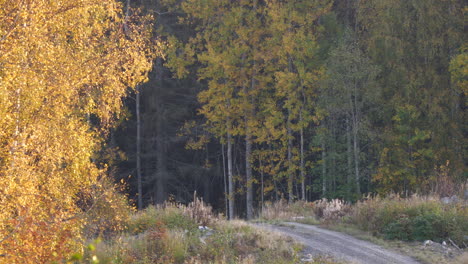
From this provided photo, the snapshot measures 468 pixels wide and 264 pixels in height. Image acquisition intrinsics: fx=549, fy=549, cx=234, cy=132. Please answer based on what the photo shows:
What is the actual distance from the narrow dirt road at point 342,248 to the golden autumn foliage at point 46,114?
16.9ft

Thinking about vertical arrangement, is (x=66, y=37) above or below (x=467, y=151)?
above

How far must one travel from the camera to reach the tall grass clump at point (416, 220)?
13156 millimetres

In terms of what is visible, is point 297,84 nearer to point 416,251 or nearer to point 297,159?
point 297,159

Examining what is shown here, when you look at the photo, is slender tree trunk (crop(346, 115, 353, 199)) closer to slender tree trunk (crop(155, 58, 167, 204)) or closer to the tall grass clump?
slender tree trunk (crop(155, 58, 167, 204))

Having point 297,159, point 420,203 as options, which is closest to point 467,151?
point 297,159

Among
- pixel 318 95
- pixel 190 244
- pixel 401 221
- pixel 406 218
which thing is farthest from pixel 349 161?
pixel 190 244

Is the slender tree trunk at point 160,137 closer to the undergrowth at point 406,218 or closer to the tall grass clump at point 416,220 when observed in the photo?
the undergrowth at point 406,218

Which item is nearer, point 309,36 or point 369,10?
point 309,36

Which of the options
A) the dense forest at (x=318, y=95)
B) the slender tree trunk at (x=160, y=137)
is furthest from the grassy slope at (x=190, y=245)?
the slender tree trunk at (x=160, y=137)

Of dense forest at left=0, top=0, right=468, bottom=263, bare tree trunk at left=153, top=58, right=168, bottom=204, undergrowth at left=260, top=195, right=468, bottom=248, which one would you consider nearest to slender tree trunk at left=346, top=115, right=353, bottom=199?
dense forest at left=0, top=0, right=468, bottom=263

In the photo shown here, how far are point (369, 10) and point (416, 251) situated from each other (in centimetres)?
2109

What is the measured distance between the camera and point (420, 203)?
14484 mm

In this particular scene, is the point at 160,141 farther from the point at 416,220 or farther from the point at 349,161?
the point at 416,220

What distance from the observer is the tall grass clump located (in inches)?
518
